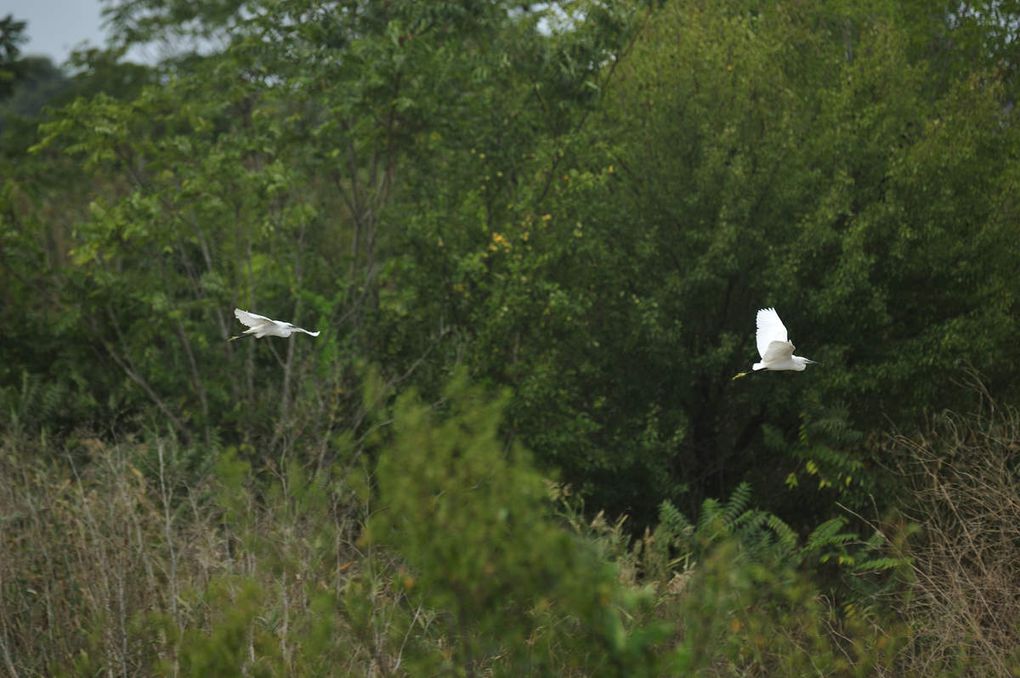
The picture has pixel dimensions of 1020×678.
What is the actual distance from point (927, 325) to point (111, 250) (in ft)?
28.7

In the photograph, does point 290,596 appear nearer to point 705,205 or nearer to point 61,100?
point 705,205

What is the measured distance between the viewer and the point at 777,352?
621cm

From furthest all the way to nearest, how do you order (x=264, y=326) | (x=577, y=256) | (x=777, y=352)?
(x=577, y=256)
(x=777, y=352)
(x=264, y=326)

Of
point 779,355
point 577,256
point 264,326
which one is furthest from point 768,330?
point 577,256

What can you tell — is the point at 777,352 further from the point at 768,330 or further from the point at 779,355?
the point at 768,330

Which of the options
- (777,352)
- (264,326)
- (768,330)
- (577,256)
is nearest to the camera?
(264,326)

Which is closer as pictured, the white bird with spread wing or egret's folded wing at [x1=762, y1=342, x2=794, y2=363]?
the white bird with spread wing

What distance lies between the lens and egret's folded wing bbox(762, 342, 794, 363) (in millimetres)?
6129

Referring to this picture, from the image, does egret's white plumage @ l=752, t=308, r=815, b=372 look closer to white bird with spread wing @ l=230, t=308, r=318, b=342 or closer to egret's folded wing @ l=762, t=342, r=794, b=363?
egret's folded wing @ l=762, t=342, r=794, b=363

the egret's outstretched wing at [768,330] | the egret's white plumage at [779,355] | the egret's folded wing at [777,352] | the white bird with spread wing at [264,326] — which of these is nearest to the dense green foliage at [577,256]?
the egret's outstretched wing at [768,330]

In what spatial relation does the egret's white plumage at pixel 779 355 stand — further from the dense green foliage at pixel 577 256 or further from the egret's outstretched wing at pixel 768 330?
the dense green foliage at pixel 577 256

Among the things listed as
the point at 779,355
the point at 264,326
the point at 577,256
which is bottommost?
the point at 577,256

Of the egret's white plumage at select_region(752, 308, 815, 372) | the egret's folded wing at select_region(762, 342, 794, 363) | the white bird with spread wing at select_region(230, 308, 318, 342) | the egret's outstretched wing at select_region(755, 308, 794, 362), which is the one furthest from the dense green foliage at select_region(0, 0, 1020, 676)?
the white bird with spread wing at select_region(230, 308, 318, 342)

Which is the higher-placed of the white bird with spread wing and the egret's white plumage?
the white bird with spread wing
